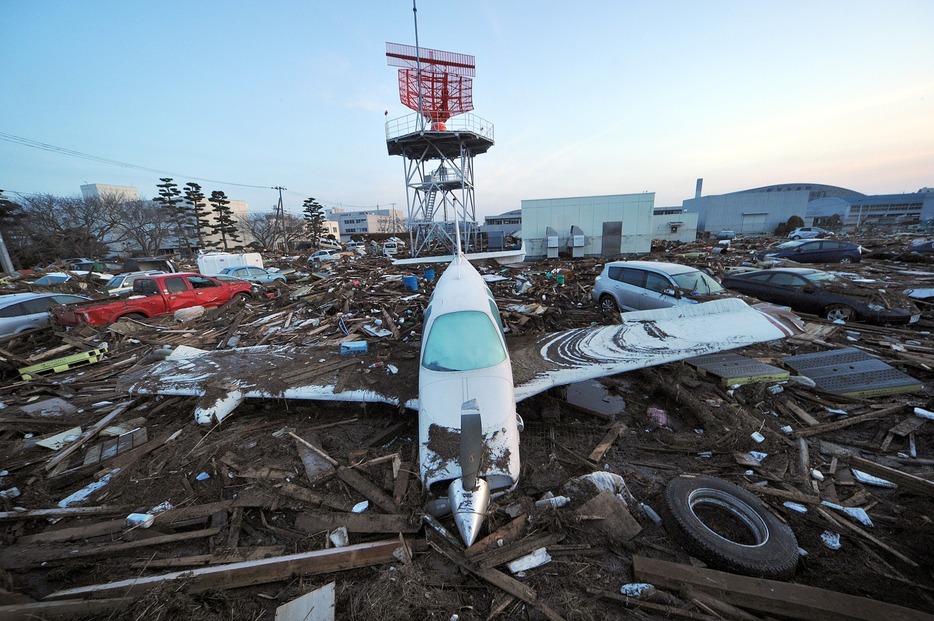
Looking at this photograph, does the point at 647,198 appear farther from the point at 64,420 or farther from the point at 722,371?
the point at 64,420

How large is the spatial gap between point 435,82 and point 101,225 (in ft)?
151

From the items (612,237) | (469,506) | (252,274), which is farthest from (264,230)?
(469,506)

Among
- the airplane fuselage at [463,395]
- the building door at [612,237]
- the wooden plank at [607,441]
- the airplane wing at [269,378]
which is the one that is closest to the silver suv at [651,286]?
the wooden plank at [607,441]

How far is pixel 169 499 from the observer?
13.4 ft

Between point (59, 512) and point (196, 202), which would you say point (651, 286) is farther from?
point (196, 202)

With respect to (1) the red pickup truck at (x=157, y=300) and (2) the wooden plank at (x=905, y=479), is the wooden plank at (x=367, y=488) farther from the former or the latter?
(1) the red pickup truck at (x=157, y=300)

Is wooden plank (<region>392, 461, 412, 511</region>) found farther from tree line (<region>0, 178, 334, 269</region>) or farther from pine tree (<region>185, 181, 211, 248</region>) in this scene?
pine tree (<region>185, 181, 211, 248</region>)

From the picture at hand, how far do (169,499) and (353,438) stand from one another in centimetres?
229

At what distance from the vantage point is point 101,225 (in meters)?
39.1

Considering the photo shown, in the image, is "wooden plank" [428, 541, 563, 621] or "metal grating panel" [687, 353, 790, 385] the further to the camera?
"metal grating panel" [687, 353, 790, 385]

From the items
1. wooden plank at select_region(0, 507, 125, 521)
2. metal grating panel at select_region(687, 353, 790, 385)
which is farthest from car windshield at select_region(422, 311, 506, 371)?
metal grating panel at select_region(687, 353, 790, 385)

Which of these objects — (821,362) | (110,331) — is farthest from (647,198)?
(110,331)

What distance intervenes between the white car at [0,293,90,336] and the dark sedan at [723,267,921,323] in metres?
22.6

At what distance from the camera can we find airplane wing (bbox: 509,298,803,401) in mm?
5504
